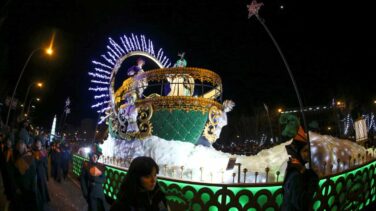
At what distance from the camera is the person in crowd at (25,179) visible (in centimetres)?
611

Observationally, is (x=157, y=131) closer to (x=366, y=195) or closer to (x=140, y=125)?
Answer: (x=140, y=125)

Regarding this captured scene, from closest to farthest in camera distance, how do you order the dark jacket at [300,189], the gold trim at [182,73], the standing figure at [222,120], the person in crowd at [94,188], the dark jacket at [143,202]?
the dark jacket at [143,202], the dark jacket at [300,189], the person in crowd at [94,188], the gold trim at [182,73], the standing figure at [222,120]

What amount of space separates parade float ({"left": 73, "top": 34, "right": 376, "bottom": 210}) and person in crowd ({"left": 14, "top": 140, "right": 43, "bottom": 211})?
2.13 metres

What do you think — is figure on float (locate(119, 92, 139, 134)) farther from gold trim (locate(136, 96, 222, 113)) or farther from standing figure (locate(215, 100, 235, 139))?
standing figure (locate(215, 100, 235, 139))

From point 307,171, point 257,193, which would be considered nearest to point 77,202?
point 257,193

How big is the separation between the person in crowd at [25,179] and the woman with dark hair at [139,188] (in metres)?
4.42

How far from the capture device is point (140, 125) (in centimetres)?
1006

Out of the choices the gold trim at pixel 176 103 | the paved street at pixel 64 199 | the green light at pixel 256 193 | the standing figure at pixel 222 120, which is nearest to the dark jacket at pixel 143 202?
the green light at pixel 256 193

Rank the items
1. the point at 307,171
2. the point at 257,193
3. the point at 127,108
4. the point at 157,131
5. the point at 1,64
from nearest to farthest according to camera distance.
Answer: the point at 307,171 < the point at 257,193 < the point at 157,131 < the point at 127,108 < the point at 1,64

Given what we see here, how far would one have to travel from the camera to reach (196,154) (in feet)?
30.7

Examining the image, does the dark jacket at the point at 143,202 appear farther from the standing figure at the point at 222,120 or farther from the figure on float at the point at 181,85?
the standing figure at the point at 222,120

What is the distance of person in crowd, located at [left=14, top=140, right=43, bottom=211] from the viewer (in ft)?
20.0

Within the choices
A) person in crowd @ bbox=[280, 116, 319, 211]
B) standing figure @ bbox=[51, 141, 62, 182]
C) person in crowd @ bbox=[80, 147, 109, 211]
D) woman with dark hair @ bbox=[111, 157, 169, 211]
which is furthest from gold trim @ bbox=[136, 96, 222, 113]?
woman with dark hair @ bbox=[111, 157, 169, 211]

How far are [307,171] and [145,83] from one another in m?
7.38
